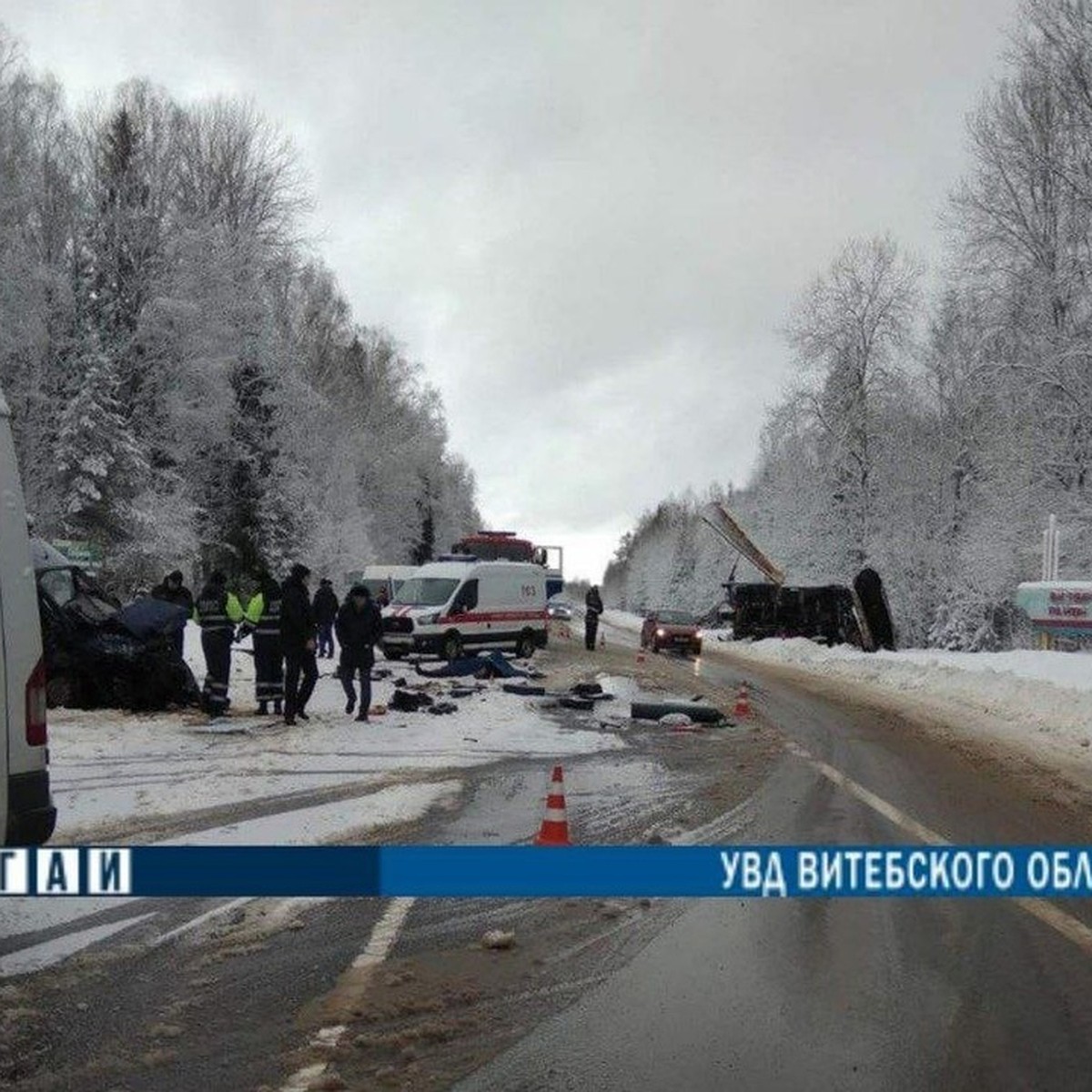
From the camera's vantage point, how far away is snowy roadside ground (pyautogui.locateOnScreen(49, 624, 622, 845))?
8945 mm

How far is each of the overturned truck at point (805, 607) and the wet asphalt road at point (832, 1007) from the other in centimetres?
2975

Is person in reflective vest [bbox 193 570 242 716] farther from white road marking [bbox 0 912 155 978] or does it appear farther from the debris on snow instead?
the debris on snow

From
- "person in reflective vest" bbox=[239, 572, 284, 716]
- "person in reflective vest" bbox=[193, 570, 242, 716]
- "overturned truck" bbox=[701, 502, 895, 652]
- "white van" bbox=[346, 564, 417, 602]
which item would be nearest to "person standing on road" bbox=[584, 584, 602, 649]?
"white van" bbox=[346, 564, 417, 602]

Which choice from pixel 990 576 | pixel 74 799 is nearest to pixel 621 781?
pixel 74 799

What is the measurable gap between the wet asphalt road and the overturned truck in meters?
29.8

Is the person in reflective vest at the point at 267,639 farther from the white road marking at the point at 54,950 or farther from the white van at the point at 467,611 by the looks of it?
the white van at the point at 467,611

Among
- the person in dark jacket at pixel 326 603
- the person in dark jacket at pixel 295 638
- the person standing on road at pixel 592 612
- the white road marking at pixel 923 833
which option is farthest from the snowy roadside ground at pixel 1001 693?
the person in dark jacket at pixel 326 603

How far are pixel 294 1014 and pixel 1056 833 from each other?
234 inches

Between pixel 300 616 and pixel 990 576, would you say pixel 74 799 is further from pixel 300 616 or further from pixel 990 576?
pixel 990 576

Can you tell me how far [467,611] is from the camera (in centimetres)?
2636

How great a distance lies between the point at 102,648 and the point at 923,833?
10.7 metres

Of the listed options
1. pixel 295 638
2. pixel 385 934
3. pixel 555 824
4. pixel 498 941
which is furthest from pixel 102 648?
pixel 498 941

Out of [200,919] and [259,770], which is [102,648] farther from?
[200,919]

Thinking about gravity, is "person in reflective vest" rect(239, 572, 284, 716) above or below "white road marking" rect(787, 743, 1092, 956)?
above
